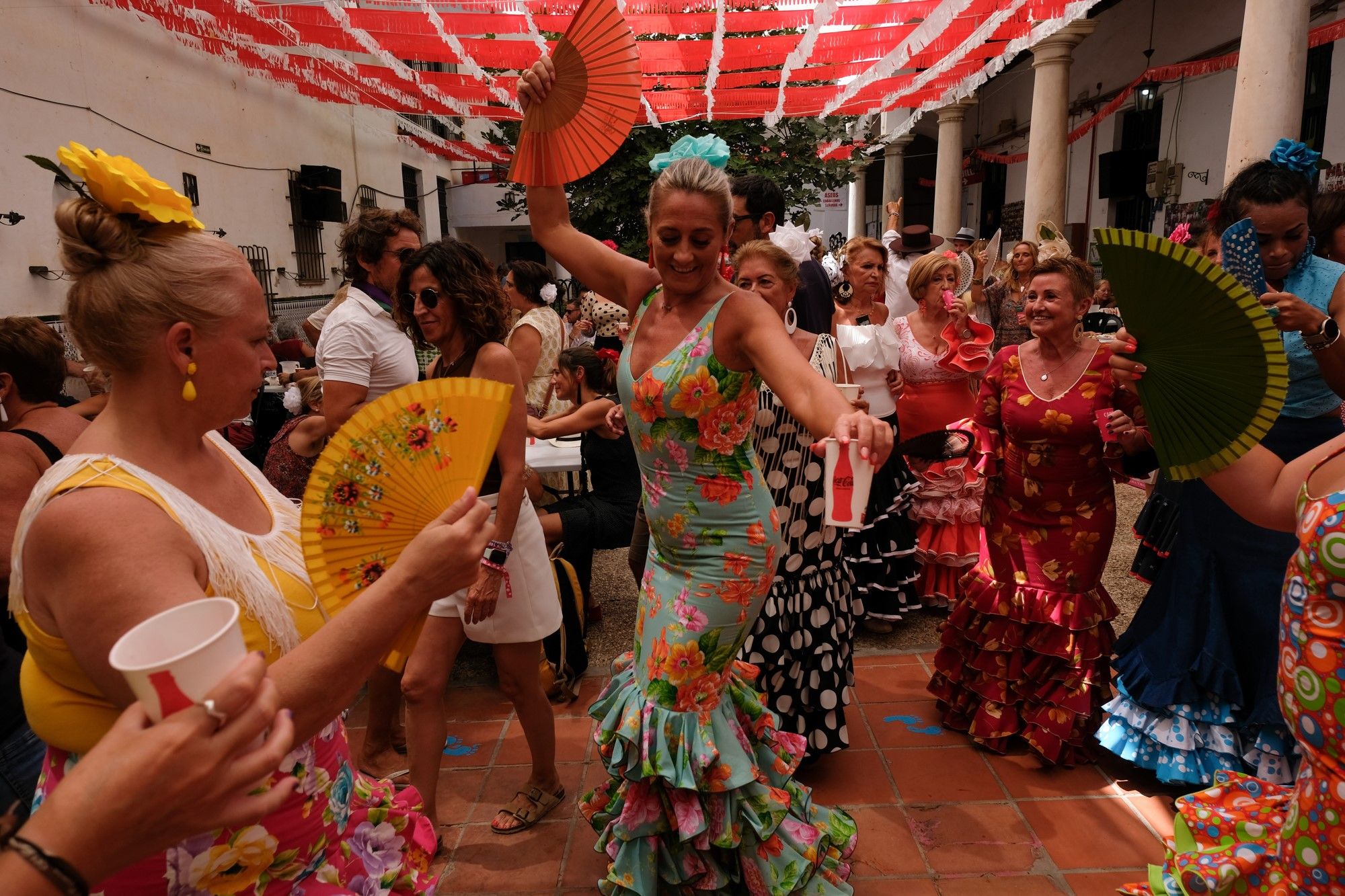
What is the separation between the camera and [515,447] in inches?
109

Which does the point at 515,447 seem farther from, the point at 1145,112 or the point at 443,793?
the point at 1145,112

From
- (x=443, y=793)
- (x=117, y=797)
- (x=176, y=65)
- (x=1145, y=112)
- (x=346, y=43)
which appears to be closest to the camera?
(x=117, y=797)

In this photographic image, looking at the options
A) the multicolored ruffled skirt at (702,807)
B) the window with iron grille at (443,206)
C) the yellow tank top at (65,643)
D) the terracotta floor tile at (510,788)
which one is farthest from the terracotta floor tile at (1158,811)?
the window with iron grille at (443,206)

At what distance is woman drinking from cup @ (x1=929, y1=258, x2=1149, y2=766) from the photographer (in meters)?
3.21

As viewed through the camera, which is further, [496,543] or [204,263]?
[496,543]

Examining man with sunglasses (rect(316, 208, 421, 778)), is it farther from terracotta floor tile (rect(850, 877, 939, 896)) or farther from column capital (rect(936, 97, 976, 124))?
column capital (rect(936, 97, 976, 124))

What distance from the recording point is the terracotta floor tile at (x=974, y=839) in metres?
2.69

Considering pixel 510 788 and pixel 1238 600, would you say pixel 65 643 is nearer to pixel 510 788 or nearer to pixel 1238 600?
pixel 510 788

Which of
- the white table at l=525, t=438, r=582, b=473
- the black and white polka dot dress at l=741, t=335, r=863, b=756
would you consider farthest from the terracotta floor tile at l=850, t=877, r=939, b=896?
the white table at l=525, t=438, r=582, b=473

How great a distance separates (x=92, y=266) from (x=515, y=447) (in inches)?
60.5

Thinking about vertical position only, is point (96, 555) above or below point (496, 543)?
above

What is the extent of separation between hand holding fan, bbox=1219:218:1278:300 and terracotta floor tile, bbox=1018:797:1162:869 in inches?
69.6

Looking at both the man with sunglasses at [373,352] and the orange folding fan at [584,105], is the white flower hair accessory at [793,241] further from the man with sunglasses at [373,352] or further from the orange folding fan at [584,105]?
the man with sunglasses at [373,352]

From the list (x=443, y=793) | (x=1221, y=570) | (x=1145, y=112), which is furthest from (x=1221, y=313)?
(x=1145, y=112)
